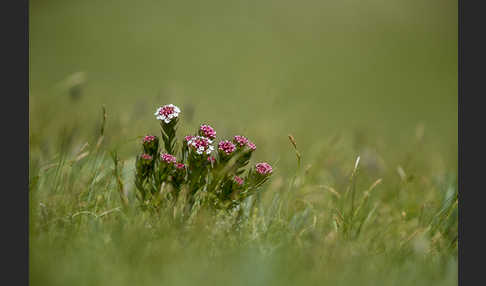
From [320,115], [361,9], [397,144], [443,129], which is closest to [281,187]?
[397,144]

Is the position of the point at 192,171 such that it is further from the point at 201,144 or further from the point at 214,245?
the point at 214,245

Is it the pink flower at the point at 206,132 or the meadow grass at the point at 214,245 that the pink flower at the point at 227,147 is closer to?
the pink flower at the point at 206,132

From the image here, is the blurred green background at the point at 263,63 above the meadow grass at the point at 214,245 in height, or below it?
above

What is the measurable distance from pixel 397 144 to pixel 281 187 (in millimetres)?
3197

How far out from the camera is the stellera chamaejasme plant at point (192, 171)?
7.39 ft

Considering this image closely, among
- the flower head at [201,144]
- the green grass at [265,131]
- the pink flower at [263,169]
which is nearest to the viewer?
the green grass at [265,131]

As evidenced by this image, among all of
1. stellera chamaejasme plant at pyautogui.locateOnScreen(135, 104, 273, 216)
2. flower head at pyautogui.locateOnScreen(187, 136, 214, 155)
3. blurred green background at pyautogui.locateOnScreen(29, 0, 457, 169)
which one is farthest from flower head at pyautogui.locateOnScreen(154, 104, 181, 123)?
blurred green background at pyautogui.locateOnScreen(29, 0, 457, 169)

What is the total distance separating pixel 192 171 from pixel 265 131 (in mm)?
2651

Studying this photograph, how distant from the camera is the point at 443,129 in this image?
23.9ft

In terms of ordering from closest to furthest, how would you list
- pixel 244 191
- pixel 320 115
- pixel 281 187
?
pixel 244 191, pixel 281 187, pixel 320 115

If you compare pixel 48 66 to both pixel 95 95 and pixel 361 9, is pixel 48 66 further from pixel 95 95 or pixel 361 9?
pixel 361 9

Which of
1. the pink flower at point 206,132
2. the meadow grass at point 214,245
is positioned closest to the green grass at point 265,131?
the meadow grass at point 214,245

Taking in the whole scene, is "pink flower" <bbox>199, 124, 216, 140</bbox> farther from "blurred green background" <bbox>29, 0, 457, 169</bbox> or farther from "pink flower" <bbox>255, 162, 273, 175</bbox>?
"blurred green background" <bbox>29, 0, 457, 169</bbox>

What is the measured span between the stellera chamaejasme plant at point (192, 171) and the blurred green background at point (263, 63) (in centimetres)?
209
